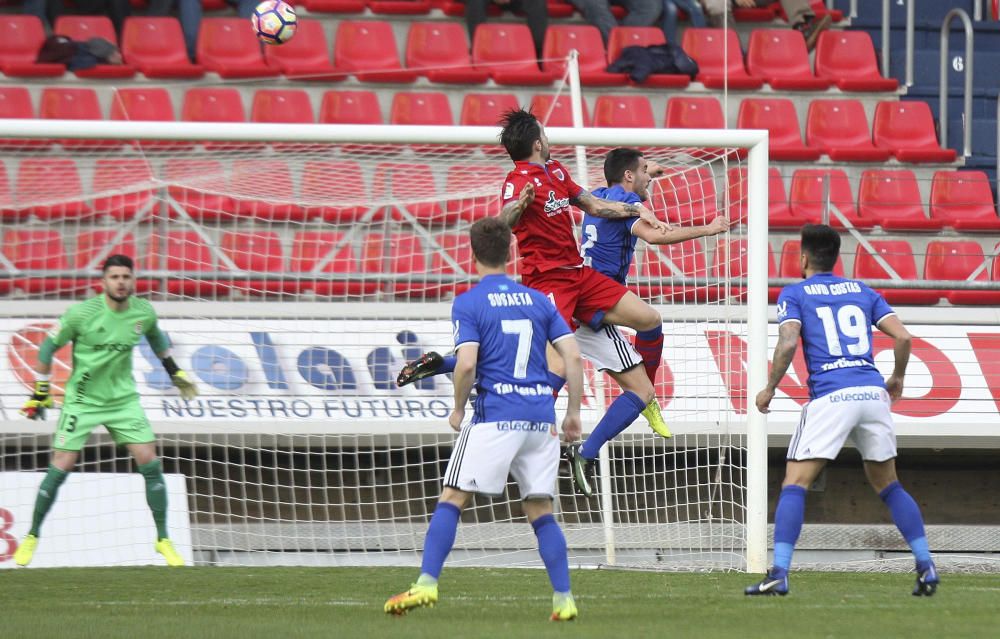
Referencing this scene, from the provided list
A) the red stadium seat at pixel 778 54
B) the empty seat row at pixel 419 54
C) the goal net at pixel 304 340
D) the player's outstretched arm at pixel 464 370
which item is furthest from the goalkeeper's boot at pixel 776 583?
the red stadium seat at pixel 778 54

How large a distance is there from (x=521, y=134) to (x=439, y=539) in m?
2.57

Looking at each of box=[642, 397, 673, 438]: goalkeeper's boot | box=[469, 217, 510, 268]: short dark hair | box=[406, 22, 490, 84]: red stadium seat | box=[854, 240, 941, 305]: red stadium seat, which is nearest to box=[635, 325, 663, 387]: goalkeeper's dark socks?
box=[642, 397, 673, 438]: goalkeeper's boot

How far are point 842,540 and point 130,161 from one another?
22.4ft

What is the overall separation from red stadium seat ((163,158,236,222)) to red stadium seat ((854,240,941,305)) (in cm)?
570

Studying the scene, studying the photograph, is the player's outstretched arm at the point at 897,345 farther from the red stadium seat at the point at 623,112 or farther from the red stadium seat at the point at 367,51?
the red stadium seat at the point at 367,51

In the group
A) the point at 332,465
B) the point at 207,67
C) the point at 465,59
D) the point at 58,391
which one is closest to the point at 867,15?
the point at 465,59

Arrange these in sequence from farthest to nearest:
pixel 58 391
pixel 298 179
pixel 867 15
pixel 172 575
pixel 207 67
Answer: pixel 867 15 → pixel 207 67 → pixel 298 179 → pixel 58 391 → pixel 172 575

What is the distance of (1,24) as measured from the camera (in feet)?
49.0

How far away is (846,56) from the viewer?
52.8ft

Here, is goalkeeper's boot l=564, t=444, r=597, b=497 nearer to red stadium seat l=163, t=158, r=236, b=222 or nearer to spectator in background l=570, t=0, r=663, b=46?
red stadium seat l=163, t=158, r=236, b=222

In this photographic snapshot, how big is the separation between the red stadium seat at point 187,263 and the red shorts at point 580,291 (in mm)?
3694

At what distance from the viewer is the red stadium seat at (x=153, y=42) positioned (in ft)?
49.2

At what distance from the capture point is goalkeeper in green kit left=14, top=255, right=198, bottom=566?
8.99m

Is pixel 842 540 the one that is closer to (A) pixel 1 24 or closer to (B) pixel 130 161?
(B) pixel 130 161
